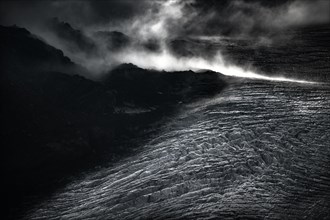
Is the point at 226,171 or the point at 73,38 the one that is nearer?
the point at 226,171

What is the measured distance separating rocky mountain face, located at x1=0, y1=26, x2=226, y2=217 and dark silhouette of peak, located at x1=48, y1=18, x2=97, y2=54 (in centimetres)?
421

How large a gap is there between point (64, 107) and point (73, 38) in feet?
43.1

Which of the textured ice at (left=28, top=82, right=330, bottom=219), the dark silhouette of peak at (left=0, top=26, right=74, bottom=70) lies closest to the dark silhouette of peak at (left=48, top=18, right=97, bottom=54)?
the dark silhouette of peak at (left=0, top=26, right=74, bottom=70)

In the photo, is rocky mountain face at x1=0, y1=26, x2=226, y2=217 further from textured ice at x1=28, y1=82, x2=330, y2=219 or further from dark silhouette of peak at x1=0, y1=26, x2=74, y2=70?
textured ice at x1=28, y1=82, x2=330, y2=219

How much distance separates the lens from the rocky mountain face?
20.5 metres

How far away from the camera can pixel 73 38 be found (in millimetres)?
36438

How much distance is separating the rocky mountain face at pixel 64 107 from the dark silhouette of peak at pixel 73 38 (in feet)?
13.8

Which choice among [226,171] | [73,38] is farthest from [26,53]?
[226,171]

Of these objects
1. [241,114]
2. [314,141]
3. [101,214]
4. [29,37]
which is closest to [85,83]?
[29,37]

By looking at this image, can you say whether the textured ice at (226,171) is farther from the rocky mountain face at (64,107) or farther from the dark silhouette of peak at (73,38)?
the dark silhouette of peak at (73,38)

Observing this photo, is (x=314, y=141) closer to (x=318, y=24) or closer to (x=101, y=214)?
(x=101, y=214)

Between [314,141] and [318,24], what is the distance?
22114 mm

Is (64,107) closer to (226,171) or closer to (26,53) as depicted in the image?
(26,53)

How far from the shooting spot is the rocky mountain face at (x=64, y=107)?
20.5 metres
